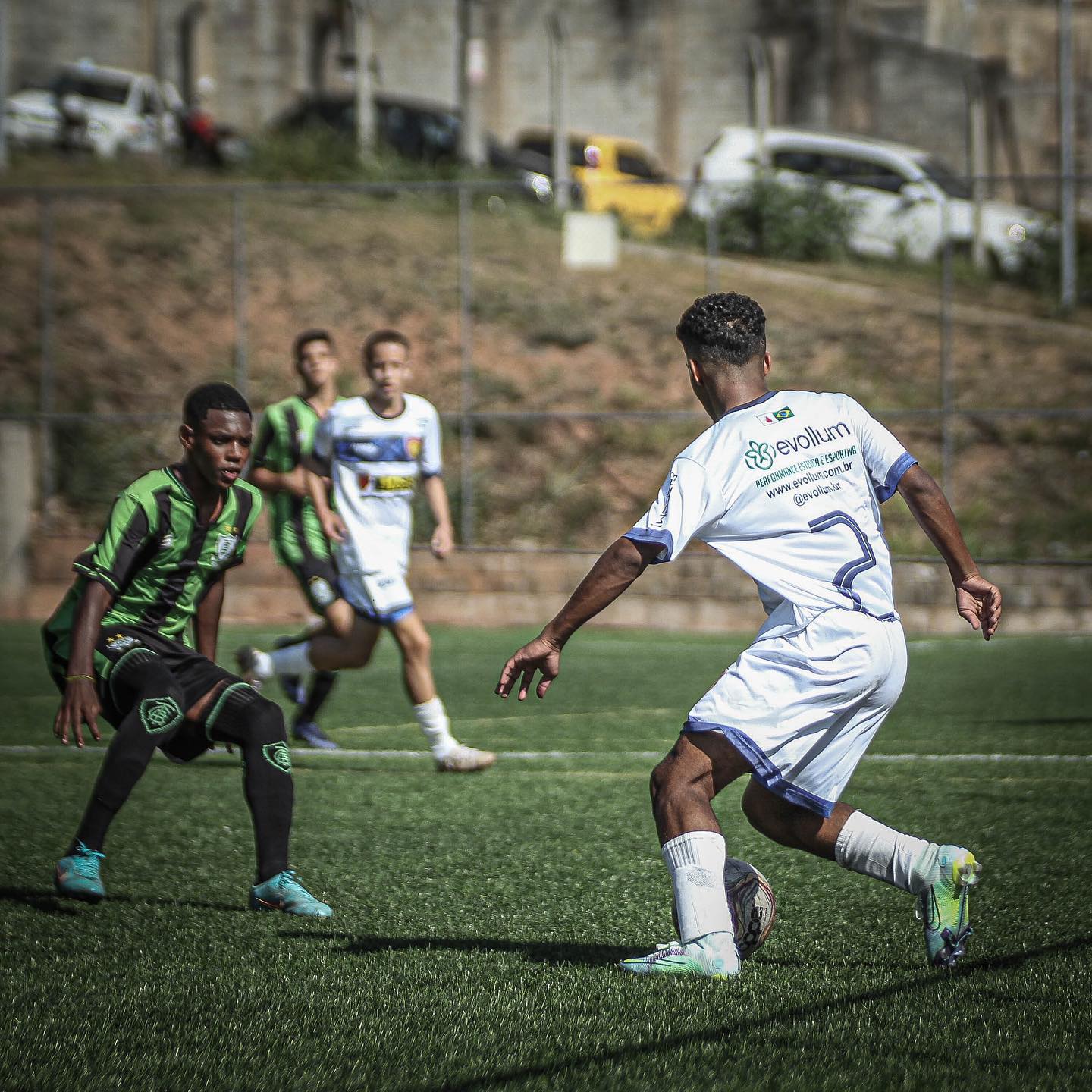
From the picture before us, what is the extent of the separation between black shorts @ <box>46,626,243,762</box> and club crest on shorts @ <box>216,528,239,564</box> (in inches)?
12.3

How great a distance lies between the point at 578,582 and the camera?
14.7m

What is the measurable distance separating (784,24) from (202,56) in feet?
42.0

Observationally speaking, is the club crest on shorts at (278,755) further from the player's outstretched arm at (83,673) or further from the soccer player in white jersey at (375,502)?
the soccer player in white jersey at (375,502)

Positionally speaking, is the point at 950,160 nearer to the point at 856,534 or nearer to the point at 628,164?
the point at 628,164

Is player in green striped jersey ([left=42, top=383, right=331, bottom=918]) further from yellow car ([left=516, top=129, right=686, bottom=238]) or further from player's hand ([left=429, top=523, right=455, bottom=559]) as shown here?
yellow car ([left=516, top=129, right=686, bottom=238])

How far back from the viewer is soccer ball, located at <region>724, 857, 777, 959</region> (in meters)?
4.06

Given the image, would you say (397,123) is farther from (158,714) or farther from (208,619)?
(158,714)

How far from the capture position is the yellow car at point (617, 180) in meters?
19.1

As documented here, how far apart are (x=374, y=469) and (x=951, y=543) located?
15.1 feet

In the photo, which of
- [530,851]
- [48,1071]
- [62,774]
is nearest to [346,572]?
[62,774]

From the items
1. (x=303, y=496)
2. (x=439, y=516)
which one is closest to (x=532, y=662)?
(x=439, y=516)

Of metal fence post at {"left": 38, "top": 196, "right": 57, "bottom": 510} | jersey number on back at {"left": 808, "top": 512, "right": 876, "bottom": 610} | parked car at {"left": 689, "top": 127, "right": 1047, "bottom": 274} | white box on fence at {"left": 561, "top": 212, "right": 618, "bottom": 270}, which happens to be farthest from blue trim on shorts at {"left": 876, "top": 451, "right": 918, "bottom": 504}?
white box on fence at {"left": 561, "top": 212, "right": 618, "bottom": 270}

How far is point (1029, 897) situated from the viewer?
4.94 m

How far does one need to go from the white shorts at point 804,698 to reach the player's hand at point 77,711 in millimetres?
1789
